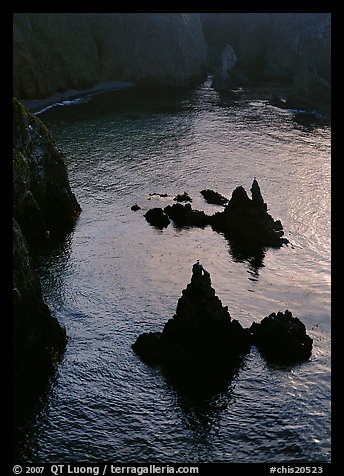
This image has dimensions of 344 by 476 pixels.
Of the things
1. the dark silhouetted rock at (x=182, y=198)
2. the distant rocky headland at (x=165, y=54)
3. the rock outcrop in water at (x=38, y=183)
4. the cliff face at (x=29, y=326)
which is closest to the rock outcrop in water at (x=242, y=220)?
the dark silhouetted rock at (x=182, y=198)

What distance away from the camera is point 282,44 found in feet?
603

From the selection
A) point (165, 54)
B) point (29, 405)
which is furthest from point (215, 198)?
point (165, 54)

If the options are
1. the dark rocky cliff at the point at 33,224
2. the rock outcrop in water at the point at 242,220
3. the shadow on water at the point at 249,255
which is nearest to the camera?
the dark rocky cliff at the point at 33,224

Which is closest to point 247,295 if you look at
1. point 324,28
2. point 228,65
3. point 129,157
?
A: point 129,157

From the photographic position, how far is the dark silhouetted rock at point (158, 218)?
254ft

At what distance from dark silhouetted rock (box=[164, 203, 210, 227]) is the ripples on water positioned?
1.65m

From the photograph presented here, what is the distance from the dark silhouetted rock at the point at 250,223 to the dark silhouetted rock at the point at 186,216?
169cm

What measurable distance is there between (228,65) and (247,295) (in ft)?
409

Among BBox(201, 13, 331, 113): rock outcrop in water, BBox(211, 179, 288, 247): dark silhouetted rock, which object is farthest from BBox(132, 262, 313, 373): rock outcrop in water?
BBox(201, 13, 331, 113): rock outcrop in water

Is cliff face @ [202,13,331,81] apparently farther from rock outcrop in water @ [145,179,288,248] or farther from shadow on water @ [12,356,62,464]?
shadow on water @ [12,356,62,464]

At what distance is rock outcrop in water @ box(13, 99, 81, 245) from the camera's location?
69625mm

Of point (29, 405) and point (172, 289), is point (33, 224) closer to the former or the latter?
point (172, 289)

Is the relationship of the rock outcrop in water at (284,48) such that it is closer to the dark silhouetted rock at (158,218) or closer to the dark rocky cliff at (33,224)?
the dark silhouetted rock at (158,218)
